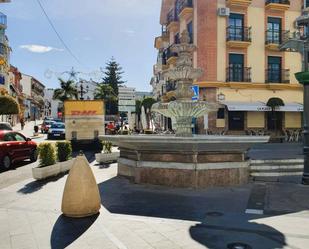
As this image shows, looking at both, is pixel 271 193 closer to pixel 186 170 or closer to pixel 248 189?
pixel 248 189

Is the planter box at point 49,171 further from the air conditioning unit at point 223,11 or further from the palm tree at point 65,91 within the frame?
the palm tree at point 65,91

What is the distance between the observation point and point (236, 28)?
28312 mm

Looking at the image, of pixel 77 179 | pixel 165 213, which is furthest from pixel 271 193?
pixel 77 179

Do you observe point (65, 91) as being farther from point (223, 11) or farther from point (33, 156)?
point (33, 156)

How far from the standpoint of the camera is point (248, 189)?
28.6 ft

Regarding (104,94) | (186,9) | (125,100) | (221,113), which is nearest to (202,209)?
(125,100)

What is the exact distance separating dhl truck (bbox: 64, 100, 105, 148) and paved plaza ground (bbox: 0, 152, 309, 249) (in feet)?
36.8

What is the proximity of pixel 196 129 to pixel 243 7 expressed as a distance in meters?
10.8

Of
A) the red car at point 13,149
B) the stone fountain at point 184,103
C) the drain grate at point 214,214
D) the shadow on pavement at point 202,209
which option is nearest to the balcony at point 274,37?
the stone fountain at point 184,103

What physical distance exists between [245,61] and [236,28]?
110 inches

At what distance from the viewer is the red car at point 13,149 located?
41.7ft

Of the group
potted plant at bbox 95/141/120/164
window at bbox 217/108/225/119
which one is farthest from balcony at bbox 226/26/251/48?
potted plant at bbox 95/141/120/164

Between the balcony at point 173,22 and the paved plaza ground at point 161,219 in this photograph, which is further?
the balcony at point 173,22

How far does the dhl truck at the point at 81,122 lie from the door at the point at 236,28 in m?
14.1
